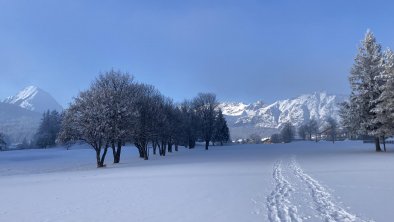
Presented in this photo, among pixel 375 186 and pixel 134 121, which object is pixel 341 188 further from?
pixel 134 121

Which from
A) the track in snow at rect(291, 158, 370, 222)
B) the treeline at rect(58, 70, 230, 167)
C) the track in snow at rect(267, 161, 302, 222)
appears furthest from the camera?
the treeline at rect(58, 70, 230, 167)

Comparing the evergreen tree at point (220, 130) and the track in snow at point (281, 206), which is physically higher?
the evergreen tree at point (220, 130)

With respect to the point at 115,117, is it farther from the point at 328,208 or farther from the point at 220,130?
the point at 220,130

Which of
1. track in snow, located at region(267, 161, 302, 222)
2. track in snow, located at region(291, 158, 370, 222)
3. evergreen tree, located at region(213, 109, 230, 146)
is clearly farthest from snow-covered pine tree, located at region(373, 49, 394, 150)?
evergreen tree, located at region(213, 109, 230, 146)

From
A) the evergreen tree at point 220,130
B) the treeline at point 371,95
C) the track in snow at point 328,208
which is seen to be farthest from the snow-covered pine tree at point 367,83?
the evergreen tree at point 220,130

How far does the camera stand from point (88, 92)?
41188 mm

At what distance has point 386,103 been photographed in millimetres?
42000

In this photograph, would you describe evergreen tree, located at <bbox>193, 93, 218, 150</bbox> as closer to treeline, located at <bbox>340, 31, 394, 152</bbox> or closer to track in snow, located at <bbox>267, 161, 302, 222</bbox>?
treeline, located at <bbox>340, 31, 394, 152</bbox>

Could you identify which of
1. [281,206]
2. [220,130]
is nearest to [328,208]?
[281,206]

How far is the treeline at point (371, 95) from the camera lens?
4203 centimetres

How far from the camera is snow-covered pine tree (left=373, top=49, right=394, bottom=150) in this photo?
41250 mm

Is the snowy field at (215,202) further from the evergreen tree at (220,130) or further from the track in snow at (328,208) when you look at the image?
the evergreen tree at (220,130)

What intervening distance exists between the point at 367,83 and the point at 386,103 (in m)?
5.56

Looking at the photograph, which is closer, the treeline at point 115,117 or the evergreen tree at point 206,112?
the treeline at point 115,117
